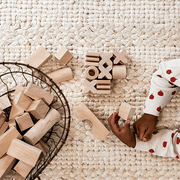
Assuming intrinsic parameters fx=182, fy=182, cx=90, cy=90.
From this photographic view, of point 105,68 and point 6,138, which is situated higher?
point 105,68

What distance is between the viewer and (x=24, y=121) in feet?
2.31

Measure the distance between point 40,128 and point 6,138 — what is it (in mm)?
122

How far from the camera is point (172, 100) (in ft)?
2.67

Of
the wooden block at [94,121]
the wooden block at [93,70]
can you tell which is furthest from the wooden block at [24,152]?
the wooden block at [93,70]

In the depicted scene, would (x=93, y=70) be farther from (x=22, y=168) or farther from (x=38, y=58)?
(x=22, y=168)

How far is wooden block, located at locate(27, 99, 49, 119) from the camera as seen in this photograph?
0.69 metres

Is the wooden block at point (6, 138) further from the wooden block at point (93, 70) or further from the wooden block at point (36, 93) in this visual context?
the wooden block at point (93, 70)

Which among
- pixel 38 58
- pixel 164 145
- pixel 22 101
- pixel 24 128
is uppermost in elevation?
pixel 38 58

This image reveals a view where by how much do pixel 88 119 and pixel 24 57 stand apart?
395 millimetres

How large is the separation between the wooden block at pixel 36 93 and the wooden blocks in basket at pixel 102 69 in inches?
6.1

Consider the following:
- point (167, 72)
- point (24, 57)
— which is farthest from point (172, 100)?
point (24, 57)

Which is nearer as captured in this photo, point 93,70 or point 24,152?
point 24,152

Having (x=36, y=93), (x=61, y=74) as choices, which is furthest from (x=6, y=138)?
(x=61, y=74)

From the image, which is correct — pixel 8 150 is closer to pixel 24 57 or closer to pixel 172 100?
pixel 24 57
